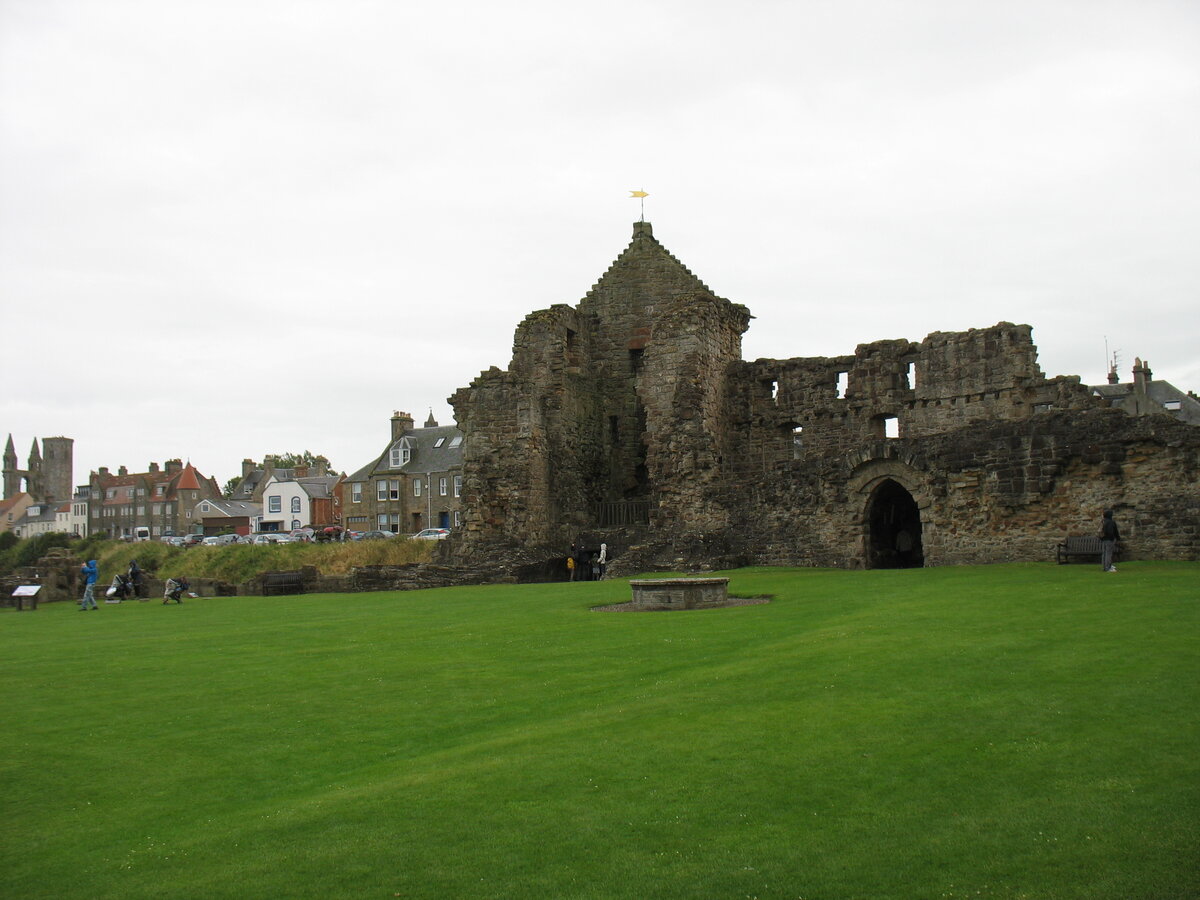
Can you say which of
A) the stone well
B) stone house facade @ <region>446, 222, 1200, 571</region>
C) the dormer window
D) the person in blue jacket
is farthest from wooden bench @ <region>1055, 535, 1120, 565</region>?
the dormer window

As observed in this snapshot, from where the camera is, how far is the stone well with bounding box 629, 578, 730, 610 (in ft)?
60.5

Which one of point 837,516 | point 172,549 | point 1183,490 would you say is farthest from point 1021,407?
point 172,549

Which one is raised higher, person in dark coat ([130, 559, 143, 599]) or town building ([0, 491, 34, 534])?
town building ([0, 491, 34, 534])

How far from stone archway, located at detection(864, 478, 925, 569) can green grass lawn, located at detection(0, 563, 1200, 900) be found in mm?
11724

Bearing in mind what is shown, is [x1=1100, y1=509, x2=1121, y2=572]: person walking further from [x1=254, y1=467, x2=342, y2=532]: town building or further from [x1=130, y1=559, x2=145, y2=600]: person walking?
[x1=254, y1=467, x2=342, y2=532]: town building

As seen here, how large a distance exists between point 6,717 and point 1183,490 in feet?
66.2

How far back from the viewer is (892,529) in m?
27.9

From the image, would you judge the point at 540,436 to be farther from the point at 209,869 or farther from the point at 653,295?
the point at 209,869

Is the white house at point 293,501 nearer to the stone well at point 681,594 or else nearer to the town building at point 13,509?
the town building at point 13,509

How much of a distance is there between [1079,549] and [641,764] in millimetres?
15925

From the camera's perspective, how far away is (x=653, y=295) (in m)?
39.0

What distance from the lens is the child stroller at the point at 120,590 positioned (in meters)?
30.7

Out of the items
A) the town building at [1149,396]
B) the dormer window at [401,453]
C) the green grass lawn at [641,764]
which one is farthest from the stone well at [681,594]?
the dormer window at [401,453]

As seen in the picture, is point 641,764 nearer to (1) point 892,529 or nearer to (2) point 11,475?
(1) point 892,529
